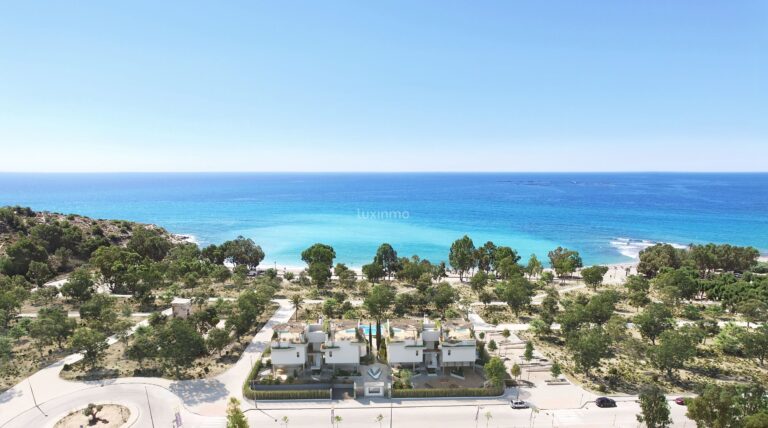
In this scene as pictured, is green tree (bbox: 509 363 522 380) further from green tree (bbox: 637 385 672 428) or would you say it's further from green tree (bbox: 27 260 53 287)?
green tree (bbox: 27 260 53 287)

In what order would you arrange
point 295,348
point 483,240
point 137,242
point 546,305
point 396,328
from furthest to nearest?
point 483,240
point 137,242
point 546,305
point 396,328
point 295,348

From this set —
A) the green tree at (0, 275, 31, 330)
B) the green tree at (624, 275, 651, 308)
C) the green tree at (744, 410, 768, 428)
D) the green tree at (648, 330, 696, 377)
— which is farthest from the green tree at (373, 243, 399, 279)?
the green tree at (744, 410, 768, 428)

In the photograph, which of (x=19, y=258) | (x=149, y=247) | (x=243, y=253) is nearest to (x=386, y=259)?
(x=243, y=253)

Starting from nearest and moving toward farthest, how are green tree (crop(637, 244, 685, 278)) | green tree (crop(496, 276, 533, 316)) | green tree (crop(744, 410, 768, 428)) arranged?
green tree (crop(744, 410, 768, 428)) → green tree (crop(496, 276, 533, 316)) → green tree (crop(637, 244, 685, 278))

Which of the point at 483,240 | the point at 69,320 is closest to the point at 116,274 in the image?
the point at 69,320

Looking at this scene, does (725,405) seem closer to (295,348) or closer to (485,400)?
(485,400)

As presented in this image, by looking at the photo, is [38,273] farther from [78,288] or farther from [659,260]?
[659,260]
